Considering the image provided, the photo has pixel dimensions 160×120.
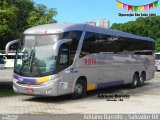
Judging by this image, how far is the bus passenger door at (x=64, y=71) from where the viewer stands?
16.8 meters

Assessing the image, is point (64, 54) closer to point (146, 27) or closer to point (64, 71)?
point (64, 71)

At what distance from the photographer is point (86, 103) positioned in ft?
55.8

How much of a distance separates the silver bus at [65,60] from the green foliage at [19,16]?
2.07m

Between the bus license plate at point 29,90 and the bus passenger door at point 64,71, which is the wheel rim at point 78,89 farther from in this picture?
the bus license plate at point 29,90

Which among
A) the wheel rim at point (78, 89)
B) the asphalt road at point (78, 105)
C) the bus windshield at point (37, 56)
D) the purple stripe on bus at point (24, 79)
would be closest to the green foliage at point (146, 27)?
the asphalt road at point (78, 105)

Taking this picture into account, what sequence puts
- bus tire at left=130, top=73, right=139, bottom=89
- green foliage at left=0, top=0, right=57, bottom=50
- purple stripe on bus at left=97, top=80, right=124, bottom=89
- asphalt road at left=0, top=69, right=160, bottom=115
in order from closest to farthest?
asphalt road at left=0, top=69, right=160, bottom=115 < green foliage at left=0, top=0, right=57, bottom=50 < purple stripe on bus at left=97, top=80, right=124, bottom=89 < bus tire at left=130, top=73, right=139, bottom=89

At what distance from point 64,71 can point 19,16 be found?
6073mm

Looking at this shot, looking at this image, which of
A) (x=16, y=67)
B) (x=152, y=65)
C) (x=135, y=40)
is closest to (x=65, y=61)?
(x=16, y=67)

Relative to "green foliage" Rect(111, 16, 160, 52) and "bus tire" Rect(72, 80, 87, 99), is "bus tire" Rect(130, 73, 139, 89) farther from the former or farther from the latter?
"green foliage" Rect(111, 16, 160, 52)

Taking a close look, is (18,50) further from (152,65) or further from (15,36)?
(152,65)

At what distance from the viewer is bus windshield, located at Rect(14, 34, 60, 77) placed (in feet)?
54.6

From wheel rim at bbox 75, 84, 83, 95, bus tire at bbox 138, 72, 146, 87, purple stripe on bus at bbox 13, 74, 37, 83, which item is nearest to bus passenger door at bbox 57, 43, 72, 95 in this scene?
wheel rim at bbox 75, 84, 83, 95

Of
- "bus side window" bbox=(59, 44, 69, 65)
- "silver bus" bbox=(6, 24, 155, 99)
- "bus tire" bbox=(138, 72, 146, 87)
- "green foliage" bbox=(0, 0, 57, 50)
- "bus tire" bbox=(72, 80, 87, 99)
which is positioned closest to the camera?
"silver bus" bbox=(6, 24, 155, 99)

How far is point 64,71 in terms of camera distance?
55.9 feet
